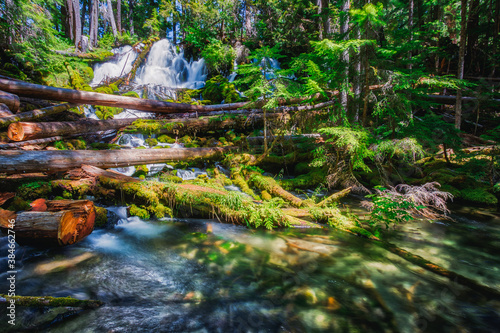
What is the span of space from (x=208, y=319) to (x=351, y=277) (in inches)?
86.1

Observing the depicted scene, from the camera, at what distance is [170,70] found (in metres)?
21.2

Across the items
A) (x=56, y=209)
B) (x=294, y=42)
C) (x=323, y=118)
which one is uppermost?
(x=294, y=42)

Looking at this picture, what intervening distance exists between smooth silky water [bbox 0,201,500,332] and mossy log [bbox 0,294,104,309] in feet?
0.28

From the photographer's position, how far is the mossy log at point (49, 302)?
6.34 ft

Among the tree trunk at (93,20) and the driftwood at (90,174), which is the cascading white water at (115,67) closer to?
the tree trunk at (93,20)

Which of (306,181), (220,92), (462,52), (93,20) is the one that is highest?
(93,20)

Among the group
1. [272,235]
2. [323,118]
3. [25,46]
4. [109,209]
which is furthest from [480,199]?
[25,46]

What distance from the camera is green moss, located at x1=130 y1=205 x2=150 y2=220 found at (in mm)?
4992

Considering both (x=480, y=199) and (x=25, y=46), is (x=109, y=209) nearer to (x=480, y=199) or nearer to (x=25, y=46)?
(x=480, y=199)

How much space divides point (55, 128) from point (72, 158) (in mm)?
3070

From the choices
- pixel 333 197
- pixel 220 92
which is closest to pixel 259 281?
pixel 333 197

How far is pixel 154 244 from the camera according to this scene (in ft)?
13.8

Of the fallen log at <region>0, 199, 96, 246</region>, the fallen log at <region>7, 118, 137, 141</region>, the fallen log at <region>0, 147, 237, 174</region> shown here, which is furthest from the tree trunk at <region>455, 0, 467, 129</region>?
the fallen log at <region>7, 118, 137, 141</region>

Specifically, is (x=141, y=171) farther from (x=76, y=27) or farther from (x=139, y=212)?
(x=76, y=27)
